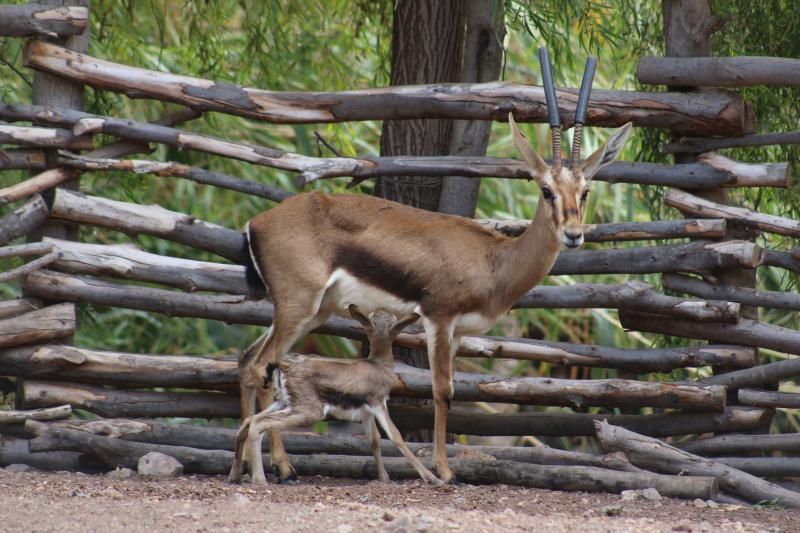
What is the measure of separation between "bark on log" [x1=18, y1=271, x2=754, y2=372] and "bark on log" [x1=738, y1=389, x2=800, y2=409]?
0.26 metres

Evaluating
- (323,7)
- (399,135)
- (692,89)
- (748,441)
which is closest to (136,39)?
(323,7)

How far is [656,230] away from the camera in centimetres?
804

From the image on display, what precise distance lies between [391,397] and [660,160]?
2.82 meters

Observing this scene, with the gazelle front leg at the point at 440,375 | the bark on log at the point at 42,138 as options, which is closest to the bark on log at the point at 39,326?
the bark on log at the point at 42,138

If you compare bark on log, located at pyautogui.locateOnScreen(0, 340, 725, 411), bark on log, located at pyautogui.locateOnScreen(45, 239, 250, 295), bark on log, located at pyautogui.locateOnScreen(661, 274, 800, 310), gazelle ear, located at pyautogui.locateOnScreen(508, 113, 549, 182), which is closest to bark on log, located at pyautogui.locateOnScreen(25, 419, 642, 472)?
bark on log, located at pyautogui.locateOnScreen(0, 340, 725, 411)

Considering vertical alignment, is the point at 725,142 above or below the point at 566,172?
A: above

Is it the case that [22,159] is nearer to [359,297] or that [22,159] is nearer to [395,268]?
[359,297]

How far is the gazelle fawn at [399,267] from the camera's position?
7.11m

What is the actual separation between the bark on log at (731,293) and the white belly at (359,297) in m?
2.10

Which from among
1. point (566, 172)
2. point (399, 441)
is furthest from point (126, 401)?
point (566, 172)

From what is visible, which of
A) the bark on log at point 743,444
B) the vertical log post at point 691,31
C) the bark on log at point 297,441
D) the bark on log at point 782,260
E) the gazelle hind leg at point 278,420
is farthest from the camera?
the vertical log post at point 691,31

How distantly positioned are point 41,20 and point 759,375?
5.54 m

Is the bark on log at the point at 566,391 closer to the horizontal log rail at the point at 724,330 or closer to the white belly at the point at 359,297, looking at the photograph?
the horizontal log rail at the point at 724,330

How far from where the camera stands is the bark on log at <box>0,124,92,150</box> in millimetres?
7785
